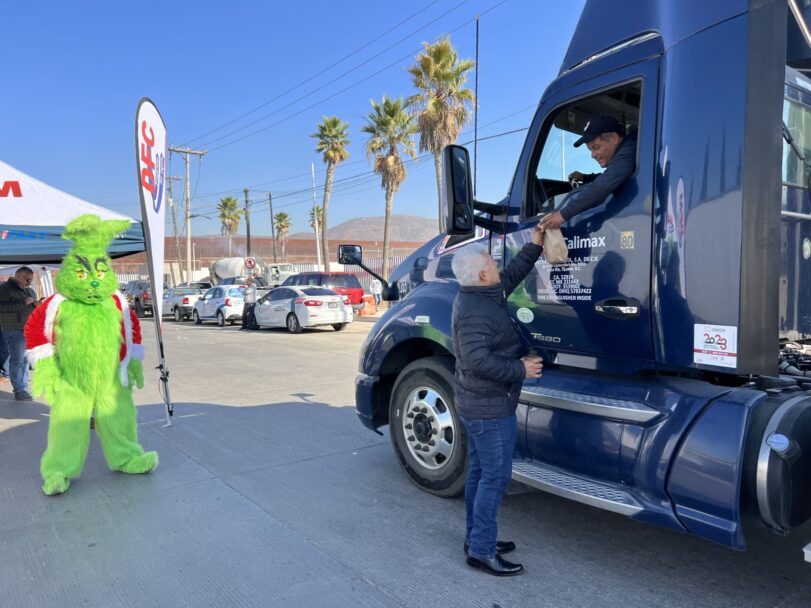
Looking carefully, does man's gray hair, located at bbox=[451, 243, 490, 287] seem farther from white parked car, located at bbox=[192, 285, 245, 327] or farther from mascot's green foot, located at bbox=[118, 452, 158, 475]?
white parked car, located at bbox=[192, 285, 245, 327]

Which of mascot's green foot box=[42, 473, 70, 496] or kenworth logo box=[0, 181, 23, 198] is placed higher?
kenworth logo box=[0, 181, 23, 198]

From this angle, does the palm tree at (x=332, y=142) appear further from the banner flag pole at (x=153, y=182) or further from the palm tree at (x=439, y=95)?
the banner flag pole at (x=153, y=182)

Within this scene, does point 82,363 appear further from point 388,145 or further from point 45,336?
point 388,145

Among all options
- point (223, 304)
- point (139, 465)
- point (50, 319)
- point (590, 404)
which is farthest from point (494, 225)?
point (223, 304)

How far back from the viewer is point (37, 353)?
4.39 m

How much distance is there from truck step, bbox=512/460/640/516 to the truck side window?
57.6 inches

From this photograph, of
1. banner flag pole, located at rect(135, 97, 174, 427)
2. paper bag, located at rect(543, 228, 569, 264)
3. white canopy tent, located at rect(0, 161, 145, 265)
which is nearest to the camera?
paper bag, located at rect(543, 228, 569, 264)

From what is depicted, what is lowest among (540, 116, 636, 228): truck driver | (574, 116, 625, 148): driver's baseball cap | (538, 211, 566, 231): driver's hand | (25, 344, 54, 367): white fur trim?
(25, 344, 54, 367): white fur trim

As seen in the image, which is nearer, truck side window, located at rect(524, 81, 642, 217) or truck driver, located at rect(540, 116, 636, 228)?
truck driver, located at rect(540, 116, 636, 228)

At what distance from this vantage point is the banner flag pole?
516 centimetres

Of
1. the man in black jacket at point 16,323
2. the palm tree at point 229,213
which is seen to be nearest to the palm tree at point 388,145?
the man in black jacket at point 16,323

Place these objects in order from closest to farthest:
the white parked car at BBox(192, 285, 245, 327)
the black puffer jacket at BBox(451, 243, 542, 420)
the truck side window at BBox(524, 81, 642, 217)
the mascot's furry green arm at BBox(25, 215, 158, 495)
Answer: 1. the black puffer jacket at BBox(451, 243, 542, 420)
2. the truck side window at BBox(524, 81, 642, 217)
3. the mascot's furry green arm at BBox(25, 215, 158, 495)
4. the white parked car at BBox(192, 285, 245, 327)

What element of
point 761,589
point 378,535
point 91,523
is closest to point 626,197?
point 761,589

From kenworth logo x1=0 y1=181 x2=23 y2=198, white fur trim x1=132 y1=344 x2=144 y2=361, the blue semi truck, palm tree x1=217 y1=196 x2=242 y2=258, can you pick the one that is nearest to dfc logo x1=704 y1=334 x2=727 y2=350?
the blue semi truck
